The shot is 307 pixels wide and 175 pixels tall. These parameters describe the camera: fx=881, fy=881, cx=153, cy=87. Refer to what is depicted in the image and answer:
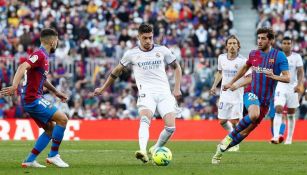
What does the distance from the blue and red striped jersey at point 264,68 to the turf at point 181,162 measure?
4.09 feet

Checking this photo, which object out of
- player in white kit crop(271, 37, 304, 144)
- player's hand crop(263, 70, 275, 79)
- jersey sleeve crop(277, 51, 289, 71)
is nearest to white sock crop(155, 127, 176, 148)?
player's hand crop(263, 70, 275, 79)

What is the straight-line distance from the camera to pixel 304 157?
1752cm

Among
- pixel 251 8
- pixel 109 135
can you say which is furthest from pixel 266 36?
pixel 251 8

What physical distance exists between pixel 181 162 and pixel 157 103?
119 centimetres

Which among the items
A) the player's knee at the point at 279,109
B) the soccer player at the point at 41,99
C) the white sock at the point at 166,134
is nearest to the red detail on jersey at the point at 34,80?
the soccer player at the point at 41,99

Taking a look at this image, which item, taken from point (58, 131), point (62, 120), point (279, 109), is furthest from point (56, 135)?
point (279, 109)

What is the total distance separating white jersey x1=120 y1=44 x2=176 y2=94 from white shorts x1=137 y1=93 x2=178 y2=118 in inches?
3.6

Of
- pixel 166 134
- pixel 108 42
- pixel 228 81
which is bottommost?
pixel 166 134

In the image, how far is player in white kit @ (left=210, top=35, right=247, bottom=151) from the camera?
832 inches

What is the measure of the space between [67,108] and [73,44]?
11.9 feet

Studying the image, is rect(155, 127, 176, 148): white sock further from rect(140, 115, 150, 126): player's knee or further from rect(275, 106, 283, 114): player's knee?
rect(275, 106, 283, 114): player's knee

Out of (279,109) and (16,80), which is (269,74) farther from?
(279,109)

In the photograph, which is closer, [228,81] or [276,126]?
[228,81]

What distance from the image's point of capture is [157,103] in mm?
15602
